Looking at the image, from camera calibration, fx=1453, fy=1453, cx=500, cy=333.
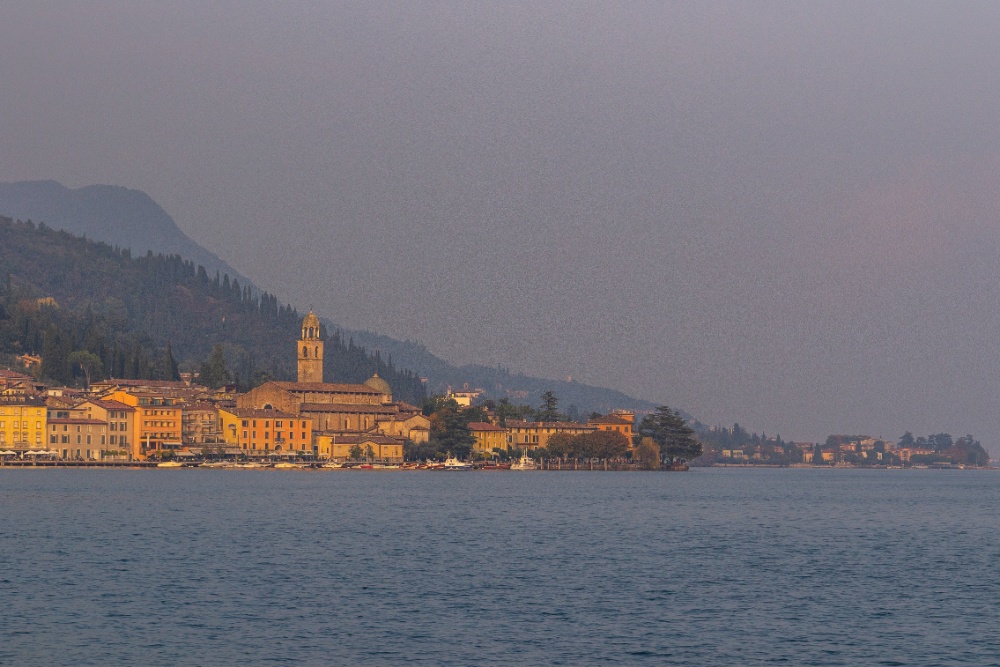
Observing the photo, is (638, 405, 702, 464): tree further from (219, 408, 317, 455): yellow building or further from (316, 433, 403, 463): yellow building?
(219, 408, 317, 455): yellow building

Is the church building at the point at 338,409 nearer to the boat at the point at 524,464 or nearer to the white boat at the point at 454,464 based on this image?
the white boat at the point at 454,464

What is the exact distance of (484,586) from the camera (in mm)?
44094

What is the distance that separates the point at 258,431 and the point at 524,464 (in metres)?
36.1

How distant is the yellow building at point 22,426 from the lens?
520 ft

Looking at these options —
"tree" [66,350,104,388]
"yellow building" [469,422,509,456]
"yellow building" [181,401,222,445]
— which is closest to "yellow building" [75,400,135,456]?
"yellow building" [181,401,222,445]

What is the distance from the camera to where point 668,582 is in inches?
1811

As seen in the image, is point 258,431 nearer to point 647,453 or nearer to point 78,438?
point 78,438

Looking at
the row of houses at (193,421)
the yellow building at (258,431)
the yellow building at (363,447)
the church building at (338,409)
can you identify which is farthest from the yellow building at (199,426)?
the yellow building at (363,447)

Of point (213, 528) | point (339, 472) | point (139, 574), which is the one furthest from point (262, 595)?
point (339, 472)

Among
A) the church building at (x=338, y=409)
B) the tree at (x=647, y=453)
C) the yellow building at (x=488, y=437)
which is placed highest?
the church building at (x=338, y=409)

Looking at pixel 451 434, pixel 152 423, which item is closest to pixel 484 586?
pixel 152 423

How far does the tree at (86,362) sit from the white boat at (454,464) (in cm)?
5255

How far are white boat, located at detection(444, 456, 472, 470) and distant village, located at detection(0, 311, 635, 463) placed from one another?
16.8ft

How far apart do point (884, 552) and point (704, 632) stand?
2445 centimetres
